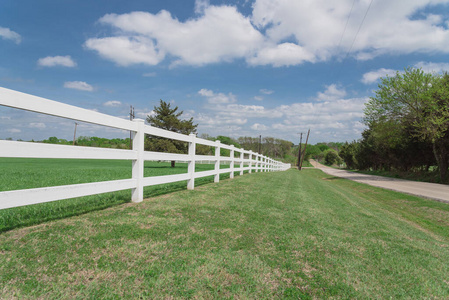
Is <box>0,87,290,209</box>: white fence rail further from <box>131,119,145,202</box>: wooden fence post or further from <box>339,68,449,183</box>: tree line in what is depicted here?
<box>339,68,449,183</box>: tree line

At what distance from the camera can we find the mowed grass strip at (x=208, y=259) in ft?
6.25

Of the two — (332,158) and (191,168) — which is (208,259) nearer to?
(191,168)

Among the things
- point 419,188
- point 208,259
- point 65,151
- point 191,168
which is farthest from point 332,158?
point 65,151

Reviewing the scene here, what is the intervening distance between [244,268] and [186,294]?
0.64m

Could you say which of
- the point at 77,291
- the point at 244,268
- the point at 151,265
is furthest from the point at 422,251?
the point at 77,291

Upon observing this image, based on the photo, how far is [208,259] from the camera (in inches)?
92.2

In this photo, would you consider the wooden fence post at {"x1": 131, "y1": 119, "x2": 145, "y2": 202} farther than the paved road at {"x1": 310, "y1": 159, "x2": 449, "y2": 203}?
No

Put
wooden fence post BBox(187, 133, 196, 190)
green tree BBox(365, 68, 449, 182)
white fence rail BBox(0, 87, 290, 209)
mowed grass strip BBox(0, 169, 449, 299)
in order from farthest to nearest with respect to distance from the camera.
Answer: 1. green tree BBox(365, 68, 449, 182)
2. wooden fence post BBox(187, 133, 196, 190)
3. white fence rail BBox(0, 87, 290, 209)
4. mowed grass strip BBox(0, 169, 449, 299)

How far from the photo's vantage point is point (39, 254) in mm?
2164

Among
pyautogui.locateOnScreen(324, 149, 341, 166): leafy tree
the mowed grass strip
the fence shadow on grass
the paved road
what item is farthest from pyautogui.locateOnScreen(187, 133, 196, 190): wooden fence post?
pyautogui.locateOnScreen(324, 149, 341, 166): leafy tree

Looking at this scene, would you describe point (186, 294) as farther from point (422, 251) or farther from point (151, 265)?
point (422, 251)

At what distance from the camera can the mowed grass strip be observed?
190cm

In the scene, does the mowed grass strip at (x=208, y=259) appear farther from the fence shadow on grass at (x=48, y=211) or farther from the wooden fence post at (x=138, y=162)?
the wooden fence post at (x=138, y=162)

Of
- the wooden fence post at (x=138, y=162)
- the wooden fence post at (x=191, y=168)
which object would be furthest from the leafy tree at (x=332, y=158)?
the wooden fence post at (x=138, y=162)
